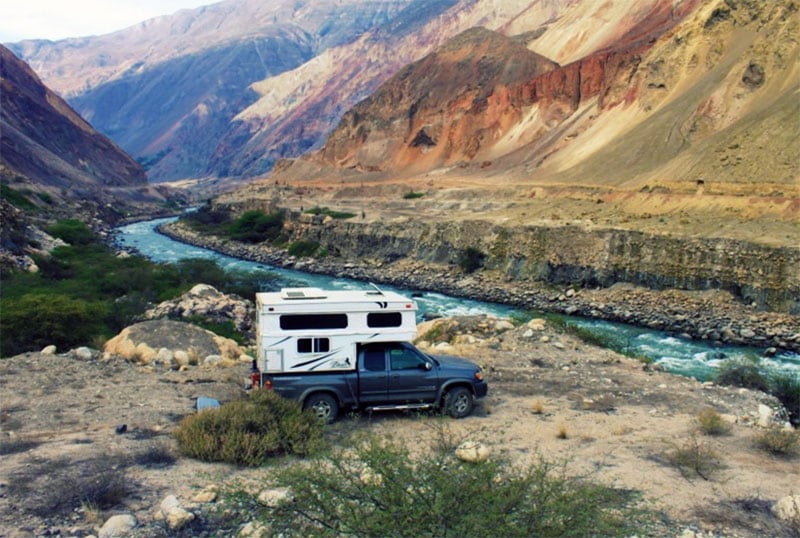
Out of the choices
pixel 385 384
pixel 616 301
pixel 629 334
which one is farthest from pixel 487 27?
pixel 385 384

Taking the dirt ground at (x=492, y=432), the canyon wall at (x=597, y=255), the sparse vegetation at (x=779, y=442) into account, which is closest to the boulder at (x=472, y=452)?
the dirt ground at (x=492, y=432)

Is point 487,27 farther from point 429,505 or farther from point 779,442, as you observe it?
point 429,505

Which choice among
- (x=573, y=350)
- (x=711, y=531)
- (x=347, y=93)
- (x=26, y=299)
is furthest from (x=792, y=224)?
(x=347, y=93)

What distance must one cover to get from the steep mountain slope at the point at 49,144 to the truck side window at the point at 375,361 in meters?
73.5

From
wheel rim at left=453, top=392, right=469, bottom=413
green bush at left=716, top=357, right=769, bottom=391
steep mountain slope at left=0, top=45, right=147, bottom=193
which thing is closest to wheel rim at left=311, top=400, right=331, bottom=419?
wheel rim at left=453, top=392, right=469, bottom=413

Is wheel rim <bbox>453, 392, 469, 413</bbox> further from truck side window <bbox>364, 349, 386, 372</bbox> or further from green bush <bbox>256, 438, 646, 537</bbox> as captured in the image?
green bush <bbox>256, 438, 646, 537</bbox>

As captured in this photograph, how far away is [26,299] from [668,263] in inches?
1112

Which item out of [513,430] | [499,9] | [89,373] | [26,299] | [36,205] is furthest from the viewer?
[499,9]

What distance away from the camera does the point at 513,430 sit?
10.5 meters

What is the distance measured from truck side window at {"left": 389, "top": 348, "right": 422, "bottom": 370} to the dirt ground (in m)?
0.90

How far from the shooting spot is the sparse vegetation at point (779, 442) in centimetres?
942

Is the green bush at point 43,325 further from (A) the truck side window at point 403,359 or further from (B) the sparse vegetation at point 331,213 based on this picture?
(B) the sparse vegetation at point 331,213

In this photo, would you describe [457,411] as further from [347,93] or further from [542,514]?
[347,93]

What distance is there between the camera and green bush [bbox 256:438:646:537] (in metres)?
5.35
